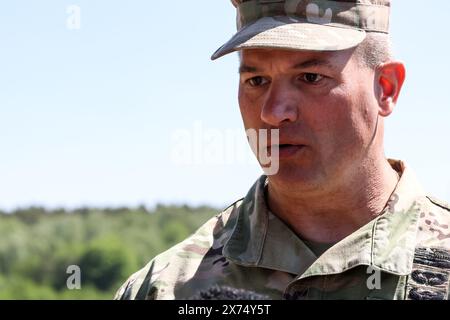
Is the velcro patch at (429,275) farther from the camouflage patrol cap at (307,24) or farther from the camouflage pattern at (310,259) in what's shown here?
the camouflage patrol cap at (307,24)

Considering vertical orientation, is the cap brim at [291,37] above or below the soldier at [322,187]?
above

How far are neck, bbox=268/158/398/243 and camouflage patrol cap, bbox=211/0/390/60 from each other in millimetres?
623

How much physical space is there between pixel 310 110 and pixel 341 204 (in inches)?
19.1

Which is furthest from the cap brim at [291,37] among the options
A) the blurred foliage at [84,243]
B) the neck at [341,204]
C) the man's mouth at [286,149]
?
the blurred foliage at [84,243]

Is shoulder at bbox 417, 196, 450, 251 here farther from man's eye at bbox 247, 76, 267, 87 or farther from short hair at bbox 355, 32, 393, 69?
man's eye at bbox 247, 76, 267, 87

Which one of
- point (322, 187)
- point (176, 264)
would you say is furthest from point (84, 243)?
point (322, 187)

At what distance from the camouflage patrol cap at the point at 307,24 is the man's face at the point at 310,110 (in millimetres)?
73

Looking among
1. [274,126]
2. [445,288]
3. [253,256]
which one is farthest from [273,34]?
[445,288]

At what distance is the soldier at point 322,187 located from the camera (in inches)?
184

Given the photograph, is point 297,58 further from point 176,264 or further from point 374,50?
point 176,264

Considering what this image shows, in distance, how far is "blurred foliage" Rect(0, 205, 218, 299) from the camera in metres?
33.8

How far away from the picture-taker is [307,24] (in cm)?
484
